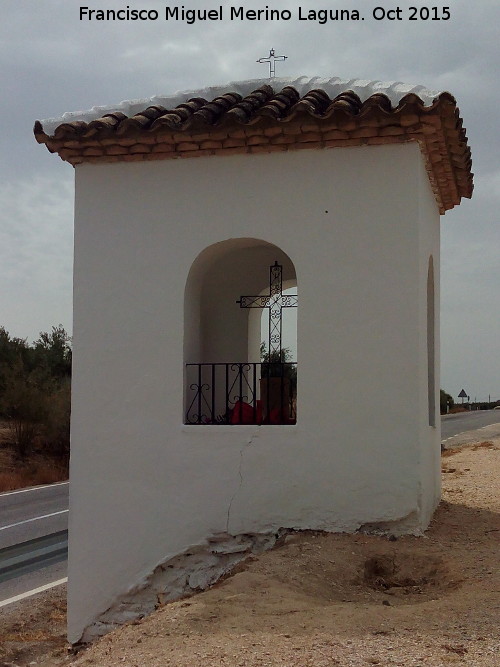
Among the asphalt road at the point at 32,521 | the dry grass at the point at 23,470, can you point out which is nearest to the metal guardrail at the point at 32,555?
the asphalt road at the point at 32,521

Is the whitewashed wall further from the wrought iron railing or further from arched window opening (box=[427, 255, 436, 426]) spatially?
arched window opening (box=[427, 255, 436, 426])

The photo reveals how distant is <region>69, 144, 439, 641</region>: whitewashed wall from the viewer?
22.2ft

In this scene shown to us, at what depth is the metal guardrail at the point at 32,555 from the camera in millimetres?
13602

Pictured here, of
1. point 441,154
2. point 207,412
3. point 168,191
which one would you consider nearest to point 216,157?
point 168,191

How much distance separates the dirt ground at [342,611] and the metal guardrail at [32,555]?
6.42m

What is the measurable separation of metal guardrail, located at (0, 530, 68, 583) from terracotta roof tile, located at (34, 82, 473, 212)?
8376 mm

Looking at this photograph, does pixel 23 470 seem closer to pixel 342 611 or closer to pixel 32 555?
pixel 32 555

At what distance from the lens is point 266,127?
22.5 ft

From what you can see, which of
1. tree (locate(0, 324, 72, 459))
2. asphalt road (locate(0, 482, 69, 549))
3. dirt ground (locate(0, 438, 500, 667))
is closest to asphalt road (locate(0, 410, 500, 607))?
asphalt road (locate(0, 482, 69, 549))

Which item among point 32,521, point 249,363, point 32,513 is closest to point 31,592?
point 32,521

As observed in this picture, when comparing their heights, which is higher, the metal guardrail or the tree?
the tree

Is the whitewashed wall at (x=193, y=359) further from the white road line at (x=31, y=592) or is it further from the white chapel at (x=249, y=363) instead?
the white road line at (x=31, y=592)

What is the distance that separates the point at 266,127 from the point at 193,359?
2.21 metres

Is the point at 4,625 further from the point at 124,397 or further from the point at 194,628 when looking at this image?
the point at 194,628
